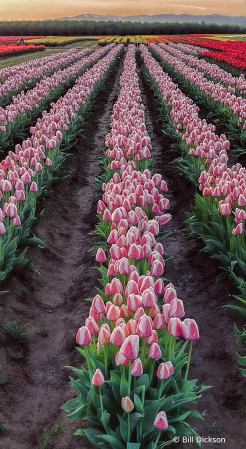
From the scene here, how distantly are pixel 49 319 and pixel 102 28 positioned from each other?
9391 centimetres

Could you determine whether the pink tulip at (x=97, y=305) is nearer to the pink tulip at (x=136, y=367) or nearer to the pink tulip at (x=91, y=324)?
the pink tulip at (x=91, y=324)

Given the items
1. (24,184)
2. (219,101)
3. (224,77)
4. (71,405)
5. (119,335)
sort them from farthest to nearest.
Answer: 1. (224,77)
2. (219,101)
3. (24,184)
4. (71,405)
5. (119,335)

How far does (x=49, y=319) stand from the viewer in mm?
4922

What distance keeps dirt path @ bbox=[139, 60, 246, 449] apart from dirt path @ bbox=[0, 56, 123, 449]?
1.05 metres

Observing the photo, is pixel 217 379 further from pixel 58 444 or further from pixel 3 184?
pixel 3 184

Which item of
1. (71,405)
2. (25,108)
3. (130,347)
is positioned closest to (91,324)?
(130,347)

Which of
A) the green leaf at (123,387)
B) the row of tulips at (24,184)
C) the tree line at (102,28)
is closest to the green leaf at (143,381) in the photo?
the green leaf at (123,387)

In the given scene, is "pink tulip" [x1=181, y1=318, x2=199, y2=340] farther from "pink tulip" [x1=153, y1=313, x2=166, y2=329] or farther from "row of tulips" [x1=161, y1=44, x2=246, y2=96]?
"row of tulips" [x1=161, y1=44, x2=246, y2=96]

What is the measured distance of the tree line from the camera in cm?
8931

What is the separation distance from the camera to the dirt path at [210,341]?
3312 millimetres

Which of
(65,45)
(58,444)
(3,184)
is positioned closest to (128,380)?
(58,444)

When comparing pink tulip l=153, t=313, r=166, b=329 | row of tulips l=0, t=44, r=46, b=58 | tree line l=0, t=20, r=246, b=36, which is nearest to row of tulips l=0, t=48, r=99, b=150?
pink tulip l=153, t=313, r=166, b=329

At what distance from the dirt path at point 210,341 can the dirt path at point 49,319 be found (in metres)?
1.05

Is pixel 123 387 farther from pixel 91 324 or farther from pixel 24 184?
pixel 24 184
